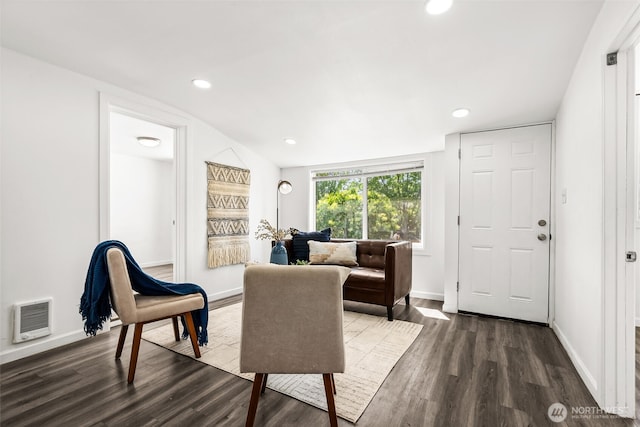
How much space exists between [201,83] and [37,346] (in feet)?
8.43

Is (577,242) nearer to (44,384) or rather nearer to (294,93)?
(294,93)

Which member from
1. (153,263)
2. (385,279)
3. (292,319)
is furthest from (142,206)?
(292,319)

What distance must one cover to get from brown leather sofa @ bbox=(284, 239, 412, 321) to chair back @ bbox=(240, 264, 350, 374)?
1755mm

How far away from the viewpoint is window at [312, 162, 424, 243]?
4.20m

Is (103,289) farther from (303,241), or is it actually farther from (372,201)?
(372,201)

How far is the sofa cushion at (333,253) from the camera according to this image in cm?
369

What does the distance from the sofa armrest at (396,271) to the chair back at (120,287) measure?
2.26 metres

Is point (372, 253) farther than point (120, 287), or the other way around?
point (372, 253)

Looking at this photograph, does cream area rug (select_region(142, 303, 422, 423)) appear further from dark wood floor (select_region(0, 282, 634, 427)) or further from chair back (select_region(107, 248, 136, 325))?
chair back (select_region(107, 248, 136, 325))

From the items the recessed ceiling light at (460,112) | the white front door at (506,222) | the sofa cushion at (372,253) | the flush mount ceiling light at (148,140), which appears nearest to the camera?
the recessed ceiling light at (460,112)

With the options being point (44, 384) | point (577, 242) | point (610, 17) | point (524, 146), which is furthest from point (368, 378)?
point (524, 146)

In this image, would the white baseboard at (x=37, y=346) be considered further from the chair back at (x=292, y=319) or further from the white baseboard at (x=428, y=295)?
the white baseboard at (x=428, y=295)

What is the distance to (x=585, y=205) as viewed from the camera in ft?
6.43

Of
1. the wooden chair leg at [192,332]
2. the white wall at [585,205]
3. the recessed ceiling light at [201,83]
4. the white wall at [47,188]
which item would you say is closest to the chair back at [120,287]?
the wooden chair leg at [192,332]
